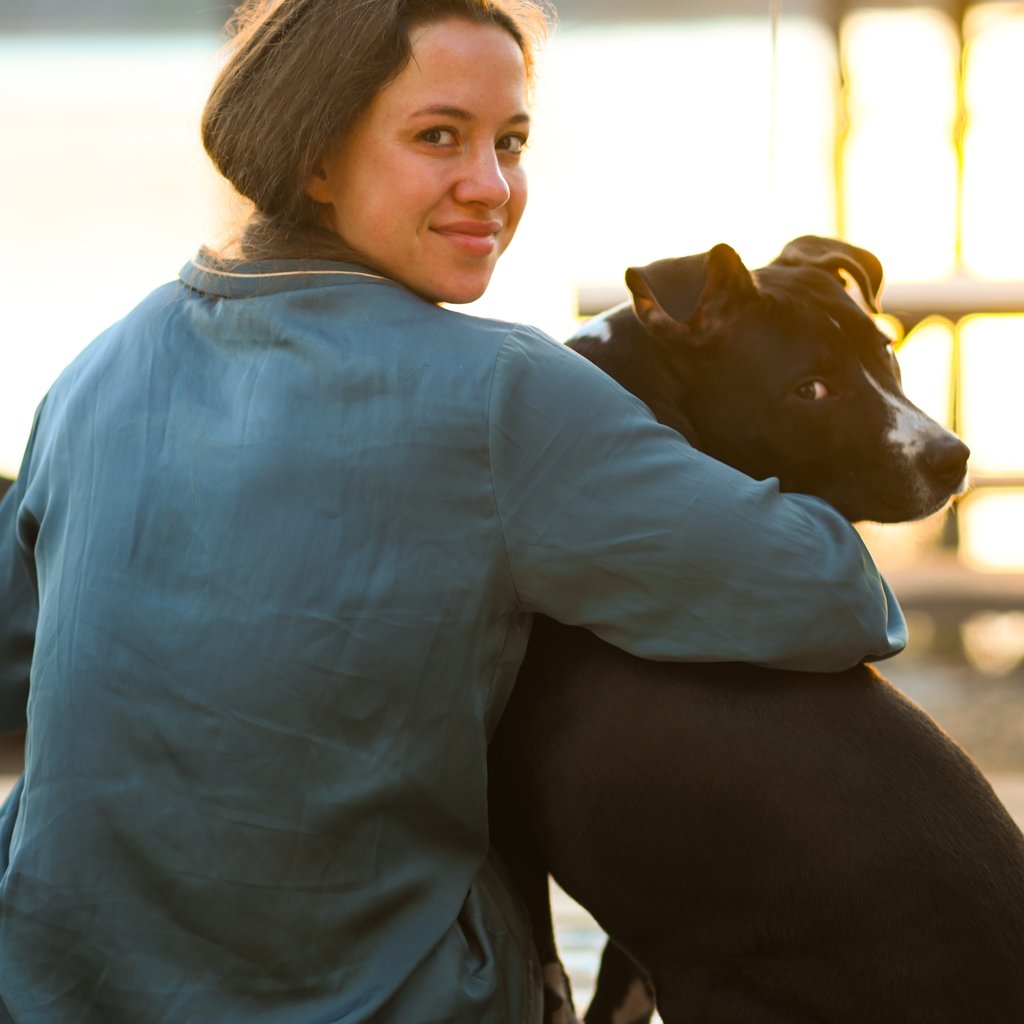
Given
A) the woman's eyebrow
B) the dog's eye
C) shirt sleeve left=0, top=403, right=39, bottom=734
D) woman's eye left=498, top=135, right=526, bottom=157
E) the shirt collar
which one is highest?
the woman's eyebrow

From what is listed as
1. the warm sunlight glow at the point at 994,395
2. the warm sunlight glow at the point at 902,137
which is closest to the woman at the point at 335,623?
the warm sunlight glow at the point at 994,395

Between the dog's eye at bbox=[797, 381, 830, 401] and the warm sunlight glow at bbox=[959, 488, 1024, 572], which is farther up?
the dog's eye at bbox=[797, 381, 830, 401]

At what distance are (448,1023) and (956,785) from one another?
612 mm

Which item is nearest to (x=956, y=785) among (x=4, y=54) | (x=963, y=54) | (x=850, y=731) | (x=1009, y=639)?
(x=850, y=731)

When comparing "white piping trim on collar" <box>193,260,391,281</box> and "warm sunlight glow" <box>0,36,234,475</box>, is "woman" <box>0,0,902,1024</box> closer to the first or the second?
"white piping trim on collar" <box>193,260,391,281</box>

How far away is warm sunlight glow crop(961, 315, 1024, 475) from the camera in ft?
17.5

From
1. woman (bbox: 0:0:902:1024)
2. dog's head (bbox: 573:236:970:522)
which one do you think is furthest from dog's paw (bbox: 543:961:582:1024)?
dog's head (bbox: 573:236:970:522)

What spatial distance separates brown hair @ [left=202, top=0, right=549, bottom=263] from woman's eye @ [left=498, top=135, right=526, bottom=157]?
0.12 m

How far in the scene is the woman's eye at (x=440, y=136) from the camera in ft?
5.56

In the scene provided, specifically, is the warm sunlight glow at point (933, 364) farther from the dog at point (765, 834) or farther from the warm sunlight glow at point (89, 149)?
the dog at point (765, 834)

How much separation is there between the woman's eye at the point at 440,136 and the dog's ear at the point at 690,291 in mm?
357

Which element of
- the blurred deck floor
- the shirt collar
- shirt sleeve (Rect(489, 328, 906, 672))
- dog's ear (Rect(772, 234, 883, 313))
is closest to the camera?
shirt sleeve (Rect(489, 328, 906, 672))

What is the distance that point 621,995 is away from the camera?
208 centimetres

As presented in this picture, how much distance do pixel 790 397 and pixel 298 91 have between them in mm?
797
